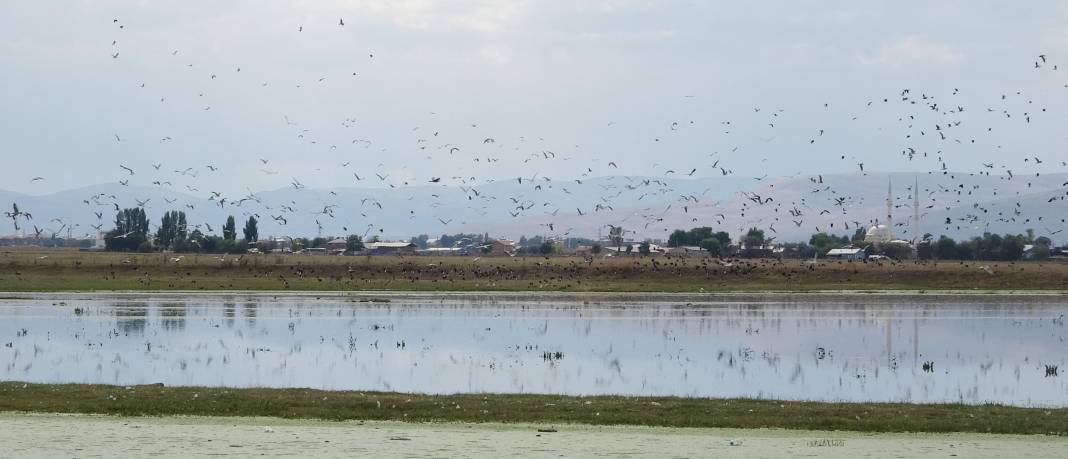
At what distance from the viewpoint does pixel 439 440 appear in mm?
23359

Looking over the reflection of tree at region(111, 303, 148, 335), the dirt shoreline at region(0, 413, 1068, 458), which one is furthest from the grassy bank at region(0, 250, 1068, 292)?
the dirt shoreline at region(0, 413, 1068, 458)

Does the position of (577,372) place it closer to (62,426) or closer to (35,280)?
(62,426)

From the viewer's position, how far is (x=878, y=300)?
79812 millimetres

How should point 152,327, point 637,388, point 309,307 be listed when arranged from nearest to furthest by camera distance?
point 637,388 < point 152,327 < point 309,307

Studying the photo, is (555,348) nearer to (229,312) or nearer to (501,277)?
(229,312)

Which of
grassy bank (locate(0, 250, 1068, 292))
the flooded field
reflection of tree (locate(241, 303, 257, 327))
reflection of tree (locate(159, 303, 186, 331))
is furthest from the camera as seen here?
grassy bank (locate(0, 250, 1068, 292))

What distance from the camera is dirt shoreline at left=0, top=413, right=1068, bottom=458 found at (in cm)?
2194

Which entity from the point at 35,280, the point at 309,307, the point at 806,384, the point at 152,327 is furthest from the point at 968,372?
the point at 35,280

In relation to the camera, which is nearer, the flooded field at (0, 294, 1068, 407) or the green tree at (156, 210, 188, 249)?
the flooded field at (0, 294, 1068, 407)

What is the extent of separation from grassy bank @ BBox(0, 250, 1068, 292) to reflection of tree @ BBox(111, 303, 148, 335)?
19232mm

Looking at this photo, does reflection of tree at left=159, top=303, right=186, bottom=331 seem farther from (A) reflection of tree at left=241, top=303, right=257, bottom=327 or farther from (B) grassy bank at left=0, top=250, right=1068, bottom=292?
(B) grassy bank at left=0, top=250, right=1068, bottom=292

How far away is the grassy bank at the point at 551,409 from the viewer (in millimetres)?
25703

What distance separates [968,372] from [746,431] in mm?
15429

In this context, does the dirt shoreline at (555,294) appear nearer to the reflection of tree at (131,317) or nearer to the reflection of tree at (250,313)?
the reflection of tree at (250,313)
